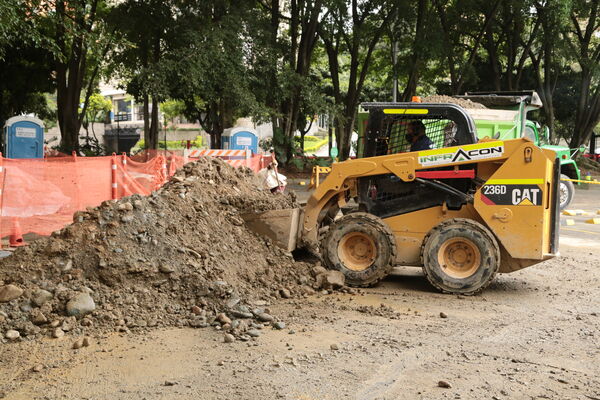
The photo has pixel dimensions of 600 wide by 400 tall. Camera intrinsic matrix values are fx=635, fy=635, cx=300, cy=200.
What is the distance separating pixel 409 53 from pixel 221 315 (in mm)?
22453

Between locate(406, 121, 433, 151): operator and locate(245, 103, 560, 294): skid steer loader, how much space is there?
0.04ft

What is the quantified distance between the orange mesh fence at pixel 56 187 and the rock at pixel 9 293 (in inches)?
168

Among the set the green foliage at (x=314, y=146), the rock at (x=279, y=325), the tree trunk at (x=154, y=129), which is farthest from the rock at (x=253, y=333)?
the green foliage at (x=314, y=146)

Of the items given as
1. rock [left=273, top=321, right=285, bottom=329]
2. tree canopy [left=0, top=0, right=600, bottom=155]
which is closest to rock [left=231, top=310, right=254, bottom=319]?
rock [left=273, top=321, right=285, bottom=329]

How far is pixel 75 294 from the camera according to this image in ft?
20.5

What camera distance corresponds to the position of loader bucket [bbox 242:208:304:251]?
26.8 feet

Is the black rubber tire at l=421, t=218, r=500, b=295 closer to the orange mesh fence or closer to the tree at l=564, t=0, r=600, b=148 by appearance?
the orange mesh fence

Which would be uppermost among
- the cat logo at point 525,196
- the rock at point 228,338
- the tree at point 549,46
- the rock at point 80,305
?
the tree at point 549,46

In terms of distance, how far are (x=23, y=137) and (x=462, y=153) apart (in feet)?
43.3

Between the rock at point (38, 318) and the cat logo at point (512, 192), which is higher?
the cat logo at point (512, 192)

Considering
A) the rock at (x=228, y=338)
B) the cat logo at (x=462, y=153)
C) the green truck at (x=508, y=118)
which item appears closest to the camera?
the rock at (x=228, y=338)

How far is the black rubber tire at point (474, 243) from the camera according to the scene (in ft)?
24.2

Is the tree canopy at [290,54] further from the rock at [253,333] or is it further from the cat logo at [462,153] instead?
the rock at [253,333]

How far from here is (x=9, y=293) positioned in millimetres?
6180
